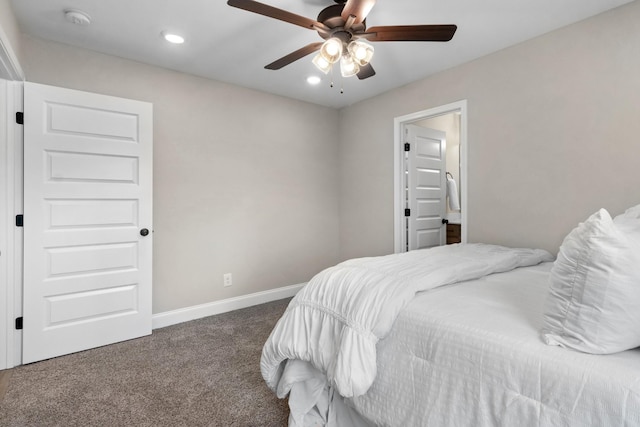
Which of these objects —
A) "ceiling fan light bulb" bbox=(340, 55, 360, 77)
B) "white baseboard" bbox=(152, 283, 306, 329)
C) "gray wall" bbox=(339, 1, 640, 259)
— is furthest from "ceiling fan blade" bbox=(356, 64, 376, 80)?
"white baseboard" bbox=(152, 283, 306, 329)

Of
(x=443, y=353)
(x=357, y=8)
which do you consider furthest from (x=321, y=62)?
(x=443, y=353)

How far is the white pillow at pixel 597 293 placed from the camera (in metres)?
0.90

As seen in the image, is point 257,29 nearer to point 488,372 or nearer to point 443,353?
point 443,353

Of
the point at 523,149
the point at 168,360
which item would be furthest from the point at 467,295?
the point at 168,360

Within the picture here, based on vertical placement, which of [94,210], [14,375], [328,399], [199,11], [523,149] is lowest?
[14,375]

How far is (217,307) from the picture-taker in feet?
11.5

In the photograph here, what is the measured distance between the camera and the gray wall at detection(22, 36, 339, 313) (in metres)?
2.99

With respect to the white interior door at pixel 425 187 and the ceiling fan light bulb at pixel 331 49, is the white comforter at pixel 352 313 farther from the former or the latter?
the white interior door at pixel 425 187

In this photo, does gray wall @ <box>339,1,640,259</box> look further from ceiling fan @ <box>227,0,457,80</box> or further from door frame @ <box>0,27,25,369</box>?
door frame @ <box>0,27,25,369</box>

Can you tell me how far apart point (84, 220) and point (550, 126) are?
3.78 meters

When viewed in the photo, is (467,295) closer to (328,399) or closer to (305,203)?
(328,399)

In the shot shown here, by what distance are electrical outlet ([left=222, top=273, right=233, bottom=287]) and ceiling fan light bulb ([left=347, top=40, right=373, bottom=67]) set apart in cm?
258

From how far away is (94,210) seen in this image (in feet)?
8.81

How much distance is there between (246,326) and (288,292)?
3.32 ft
